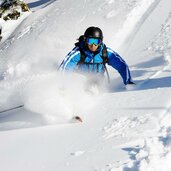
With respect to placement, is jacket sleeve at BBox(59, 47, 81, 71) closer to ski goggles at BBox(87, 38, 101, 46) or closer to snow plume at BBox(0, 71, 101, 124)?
snow plume at BBox(0, 71, 101, 124)

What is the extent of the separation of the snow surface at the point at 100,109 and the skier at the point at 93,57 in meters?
0.24

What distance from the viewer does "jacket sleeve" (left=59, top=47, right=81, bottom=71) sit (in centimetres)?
701

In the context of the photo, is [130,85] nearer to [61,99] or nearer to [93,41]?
[93,41]

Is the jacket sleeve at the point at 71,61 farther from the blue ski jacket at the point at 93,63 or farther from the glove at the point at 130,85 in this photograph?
the glove at the point at 130,85

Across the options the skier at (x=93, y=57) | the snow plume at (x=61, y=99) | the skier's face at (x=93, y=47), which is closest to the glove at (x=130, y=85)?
the skier at (x=93, y=57)

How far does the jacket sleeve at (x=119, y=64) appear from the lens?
699 centimetres

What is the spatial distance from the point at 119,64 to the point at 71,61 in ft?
2.91

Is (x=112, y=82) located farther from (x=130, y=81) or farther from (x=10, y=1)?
(x=10, y=1)

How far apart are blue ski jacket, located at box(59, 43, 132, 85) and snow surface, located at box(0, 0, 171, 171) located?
8.7 inches

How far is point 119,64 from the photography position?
23.8 feet

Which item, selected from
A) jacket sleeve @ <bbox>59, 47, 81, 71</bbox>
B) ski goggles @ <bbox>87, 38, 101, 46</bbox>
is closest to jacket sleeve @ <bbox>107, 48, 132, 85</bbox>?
ski goggles @ <bbox>87, 38, 101, 46</bbox>

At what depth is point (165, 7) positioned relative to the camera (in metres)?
11.6

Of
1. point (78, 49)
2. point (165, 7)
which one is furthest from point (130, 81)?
point (165, 7)

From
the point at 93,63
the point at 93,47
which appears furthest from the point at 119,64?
the point at 93,47
